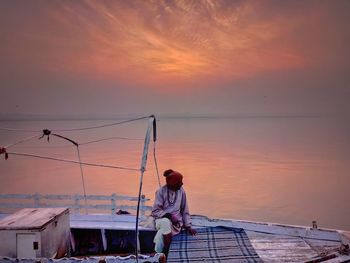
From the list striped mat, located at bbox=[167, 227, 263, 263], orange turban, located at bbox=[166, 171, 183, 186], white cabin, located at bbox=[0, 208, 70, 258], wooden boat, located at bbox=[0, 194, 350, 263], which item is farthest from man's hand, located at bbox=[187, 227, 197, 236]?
white cabin, located at bbox=[0, 208, 70, 258]

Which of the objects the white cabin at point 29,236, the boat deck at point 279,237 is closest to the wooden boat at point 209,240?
the boat deck at point 279,237

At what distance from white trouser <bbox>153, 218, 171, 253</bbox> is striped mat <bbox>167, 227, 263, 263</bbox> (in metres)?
0.19

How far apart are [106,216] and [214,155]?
→ 103ft

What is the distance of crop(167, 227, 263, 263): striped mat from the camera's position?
513 centimetres

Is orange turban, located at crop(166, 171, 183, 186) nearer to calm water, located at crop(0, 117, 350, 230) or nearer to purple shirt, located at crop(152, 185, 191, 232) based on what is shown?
purple shirt, located at crop(152, 185, 191, 232)

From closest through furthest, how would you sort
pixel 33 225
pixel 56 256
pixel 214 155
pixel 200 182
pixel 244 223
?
pixel 33 225
pixel 56 256
pixel 244 223
pixel 200 182
pixel 214 155

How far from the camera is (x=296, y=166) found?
28.7 metres

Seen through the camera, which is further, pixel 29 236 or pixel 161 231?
pixel 161 231

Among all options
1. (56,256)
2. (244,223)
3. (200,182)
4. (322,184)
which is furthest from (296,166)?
(56,256)

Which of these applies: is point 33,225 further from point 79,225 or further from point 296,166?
Result: point 296,166

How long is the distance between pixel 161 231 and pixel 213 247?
35.2 inches

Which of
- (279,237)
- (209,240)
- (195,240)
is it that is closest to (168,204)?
(195,240)

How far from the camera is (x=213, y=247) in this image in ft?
18.1

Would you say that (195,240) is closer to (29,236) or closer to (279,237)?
(279,237)
